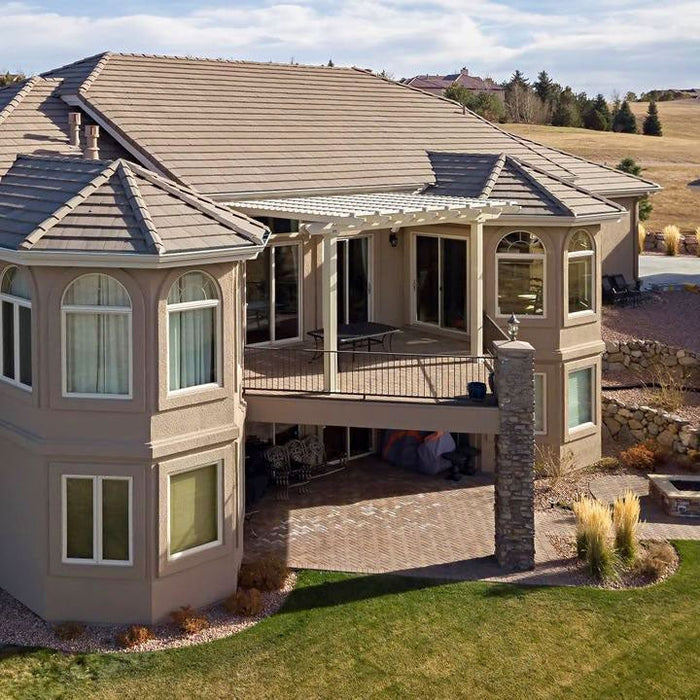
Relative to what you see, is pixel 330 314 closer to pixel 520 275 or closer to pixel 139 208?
pixel 139 208

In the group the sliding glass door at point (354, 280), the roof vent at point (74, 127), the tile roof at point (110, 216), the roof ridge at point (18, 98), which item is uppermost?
the roof ridge at point (18, 98)

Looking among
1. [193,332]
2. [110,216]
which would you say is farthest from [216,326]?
[110,216]

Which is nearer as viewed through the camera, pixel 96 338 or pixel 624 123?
pixel 96 338

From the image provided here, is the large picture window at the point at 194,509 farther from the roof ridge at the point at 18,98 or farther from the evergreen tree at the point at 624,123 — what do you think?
the evergreen tree at the point at 624,123

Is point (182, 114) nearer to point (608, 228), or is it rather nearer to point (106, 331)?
point (106, 331)

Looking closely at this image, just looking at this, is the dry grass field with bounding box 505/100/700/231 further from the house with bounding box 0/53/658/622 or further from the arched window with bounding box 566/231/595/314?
the house with bounding box 0/53/658/622

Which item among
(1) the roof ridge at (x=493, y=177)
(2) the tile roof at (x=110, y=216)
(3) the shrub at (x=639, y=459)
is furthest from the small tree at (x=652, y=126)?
(2) the tile roof at (x=110, y=216)

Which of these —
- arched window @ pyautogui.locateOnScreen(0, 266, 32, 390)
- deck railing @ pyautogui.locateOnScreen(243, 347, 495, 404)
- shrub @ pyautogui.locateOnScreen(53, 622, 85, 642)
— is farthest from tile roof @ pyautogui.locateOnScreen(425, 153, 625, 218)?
shrub @ pyautogui.locateOnScreen(53, 622, 85, 642)
